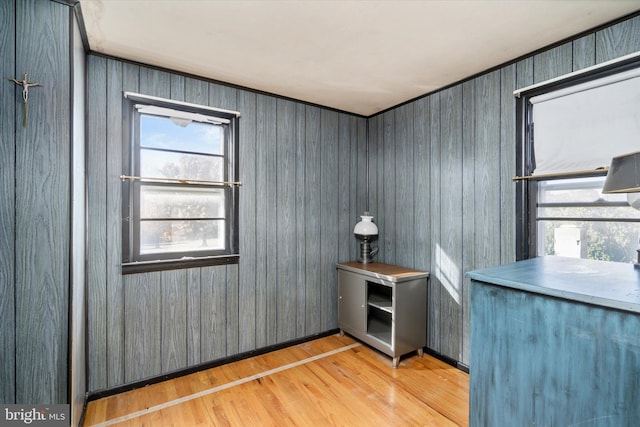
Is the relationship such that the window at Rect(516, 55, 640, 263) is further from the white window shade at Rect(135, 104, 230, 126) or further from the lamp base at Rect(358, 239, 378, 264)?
the white window shade at Rect(135, 104, 230, 126)

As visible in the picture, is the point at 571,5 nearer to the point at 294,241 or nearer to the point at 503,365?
the point at 503,365

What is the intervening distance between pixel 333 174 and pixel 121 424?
8.76 ft

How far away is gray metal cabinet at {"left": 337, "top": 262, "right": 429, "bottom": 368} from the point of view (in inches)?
107

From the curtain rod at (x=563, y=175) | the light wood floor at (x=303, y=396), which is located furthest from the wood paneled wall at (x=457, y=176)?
the light wood floor at (x=303, y=396)

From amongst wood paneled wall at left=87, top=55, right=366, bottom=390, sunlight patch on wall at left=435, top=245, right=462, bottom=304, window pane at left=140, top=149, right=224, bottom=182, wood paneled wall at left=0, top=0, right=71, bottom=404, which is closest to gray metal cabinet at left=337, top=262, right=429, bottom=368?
sunlight patch on wall at left=435, top=245, right=462, bottom=304

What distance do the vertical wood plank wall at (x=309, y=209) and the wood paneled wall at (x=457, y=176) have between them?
10 mm

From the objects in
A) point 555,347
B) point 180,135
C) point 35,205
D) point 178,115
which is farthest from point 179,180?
point 555,347

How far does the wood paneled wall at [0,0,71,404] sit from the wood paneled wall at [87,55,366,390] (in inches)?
25.2

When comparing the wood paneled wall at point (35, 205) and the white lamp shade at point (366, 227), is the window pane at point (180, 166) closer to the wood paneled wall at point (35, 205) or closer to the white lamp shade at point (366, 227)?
the wood paneled wall at point (35, 205)

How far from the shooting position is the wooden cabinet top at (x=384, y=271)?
2766mm

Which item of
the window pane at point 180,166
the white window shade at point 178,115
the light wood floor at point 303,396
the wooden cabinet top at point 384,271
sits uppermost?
the white window shade at point 178,115

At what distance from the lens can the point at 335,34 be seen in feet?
6.56

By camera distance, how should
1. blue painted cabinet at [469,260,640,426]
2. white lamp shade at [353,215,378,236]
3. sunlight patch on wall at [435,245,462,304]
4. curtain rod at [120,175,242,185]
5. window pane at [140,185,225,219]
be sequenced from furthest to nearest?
white lamp shade at [353,215,378,236]
sunlight patch on wall at [435,245,462,304]
window pane at [140,185,225,219]
curtain rod at [120,175,242,185]
blue painted cabinet at [469,260,640,426]

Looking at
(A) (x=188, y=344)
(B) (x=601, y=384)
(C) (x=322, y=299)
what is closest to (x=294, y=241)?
(C) (x=322, y=299)
